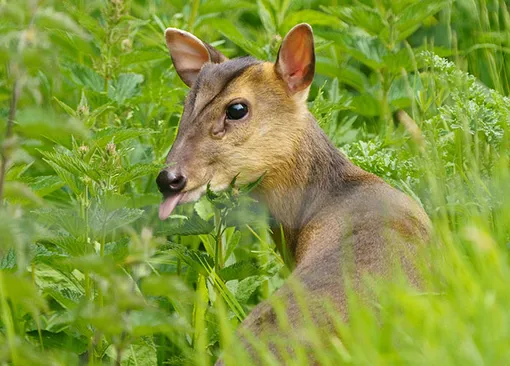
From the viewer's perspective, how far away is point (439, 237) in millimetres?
3516

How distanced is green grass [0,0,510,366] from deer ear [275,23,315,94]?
338mm

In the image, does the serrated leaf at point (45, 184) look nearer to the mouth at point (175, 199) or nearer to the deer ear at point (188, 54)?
the mouth at point (175, 199)

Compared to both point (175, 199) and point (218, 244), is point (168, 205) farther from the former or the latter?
point (218, 244)

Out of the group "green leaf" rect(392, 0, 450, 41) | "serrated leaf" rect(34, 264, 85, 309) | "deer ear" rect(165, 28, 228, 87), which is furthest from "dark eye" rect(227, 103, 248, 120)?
"green leaf" rect(392, 0, 450, 41)

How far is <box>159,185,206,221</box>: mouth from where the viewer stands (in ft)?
13.2

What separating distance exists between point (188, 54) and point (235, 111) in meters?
0.59

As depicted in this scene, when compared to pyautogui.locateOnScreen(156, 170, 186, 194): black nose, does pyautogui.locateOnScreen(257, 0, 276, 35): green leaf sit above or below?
below

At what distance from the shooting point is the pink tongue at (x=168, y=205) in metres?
4.02

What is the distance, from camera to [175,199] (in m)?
4.05

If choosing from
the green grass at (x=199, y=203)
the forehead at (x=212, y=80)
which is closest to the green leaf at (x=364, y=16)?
the green grass at (x=199, y=203)

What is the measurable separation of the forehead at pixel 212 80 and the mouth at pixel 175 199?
36 centimetres

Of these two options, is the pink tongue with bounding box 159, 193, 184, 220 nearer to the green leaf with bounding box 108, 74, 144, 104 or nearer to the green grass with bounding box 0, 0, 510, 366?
the green grass with bounding box 0, 0, 510, 366

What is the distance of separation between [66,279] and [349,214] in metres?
1.08

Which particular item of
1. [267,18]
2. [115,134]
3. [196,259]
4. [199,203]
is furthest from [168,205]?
[267,18]
